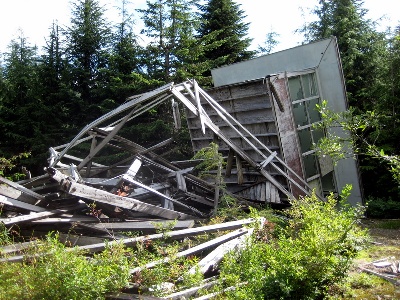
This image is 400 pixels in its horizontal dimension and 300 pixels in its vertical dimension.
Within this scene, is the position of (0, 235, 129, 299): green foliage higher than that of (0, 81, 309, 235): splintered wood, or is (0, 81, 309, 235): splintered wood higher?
(0, 81, 309, 235): splintered wood

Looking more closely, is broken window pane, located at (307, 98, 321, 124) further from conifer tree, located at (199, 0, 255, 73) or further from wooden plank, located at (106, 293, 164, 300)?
conifer tree, located at (199, 0, 255, 73)

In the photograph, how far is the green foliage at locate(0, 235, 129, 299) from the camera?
3.64 meters

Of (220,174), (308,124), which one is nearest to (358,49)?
(308,124)

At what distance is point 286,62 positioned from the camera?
31.7 feet

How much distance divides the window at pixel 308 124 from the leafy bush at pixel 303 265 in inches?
183

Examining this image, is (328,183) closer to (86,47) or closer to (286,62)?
(286,62)

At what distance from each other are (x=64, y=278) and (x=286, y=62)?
7882 mm

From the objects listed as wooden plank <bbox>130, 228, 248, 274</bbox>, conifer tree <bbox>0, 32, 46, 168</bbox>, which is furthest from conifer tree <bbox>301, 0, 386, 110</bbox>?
conifer tree <bbox>0, 32, 46, 168</bbox>

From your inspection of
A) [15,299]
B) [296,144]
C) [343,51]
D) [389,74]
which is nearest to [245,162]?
[296,144]

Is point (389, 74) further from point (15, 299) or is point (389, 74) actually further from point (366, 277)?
point (15, 299)

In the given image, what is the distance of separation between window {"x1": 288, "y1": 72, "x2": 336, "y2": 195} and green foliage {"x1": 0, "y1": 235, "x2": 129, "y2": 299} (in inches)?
238

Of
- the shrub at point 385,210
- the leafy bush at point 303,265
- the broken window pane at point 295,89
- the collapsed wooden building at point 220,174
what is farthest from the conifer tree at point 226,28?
the leafy bush at point 303,265

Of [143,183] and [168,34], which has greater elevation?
[168,34]

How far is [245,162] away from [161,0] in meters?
8.74
